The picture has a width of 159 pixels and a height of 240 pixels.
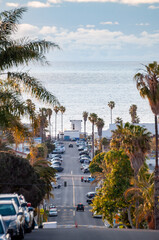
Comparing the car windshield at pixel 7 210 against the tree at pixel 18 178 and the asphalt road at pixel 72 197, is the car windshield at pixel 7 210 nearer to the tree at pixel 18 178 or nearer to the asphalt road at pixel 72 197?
the tree at pixel 18 178

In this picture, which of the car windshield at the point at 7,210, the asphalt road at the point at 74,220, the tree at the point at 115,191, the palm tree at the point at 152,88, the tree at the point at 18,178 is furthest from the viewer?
the tree at the point at 115,191

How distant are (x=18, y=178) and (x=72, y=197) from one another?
41047mm

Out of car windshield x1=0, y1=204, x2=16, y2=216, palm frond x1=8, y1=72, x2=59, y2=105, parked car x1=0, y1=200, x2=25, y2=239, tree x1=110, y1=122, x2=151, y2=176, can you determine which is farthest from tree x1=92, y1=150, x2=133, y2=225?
car windshield x1=0, y1=204, x2=16, y2=216

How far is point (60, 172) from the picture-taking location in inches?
4058

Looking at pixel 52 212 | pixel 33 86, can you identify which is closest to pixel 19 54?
pixel 33 86

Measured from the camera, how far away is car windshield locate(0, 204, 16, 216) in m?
14.6

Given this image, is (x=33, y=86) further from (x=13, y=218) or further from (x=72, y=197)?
(x=72, y=197)

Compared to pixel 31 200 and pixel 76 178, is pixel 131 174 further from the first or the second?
pixel 76 178

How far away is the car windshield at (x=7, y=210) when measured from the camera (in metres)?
14.6

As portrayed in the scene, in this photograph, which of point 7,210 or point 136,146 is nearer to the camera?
point 7,210

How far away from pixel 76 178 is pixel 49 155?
3259cm

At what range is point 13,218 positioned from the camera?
46.2ft

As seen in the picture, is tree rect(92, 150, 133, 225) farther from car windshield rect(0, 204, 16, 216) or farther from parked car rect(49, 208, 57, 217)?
car windshield rect(0, 204, 16, 216)

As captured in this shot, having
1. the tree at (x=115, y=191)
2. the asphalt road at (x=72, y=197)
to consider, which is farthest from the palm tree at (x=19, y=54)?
the asphalt road at (x=72, y=197)
